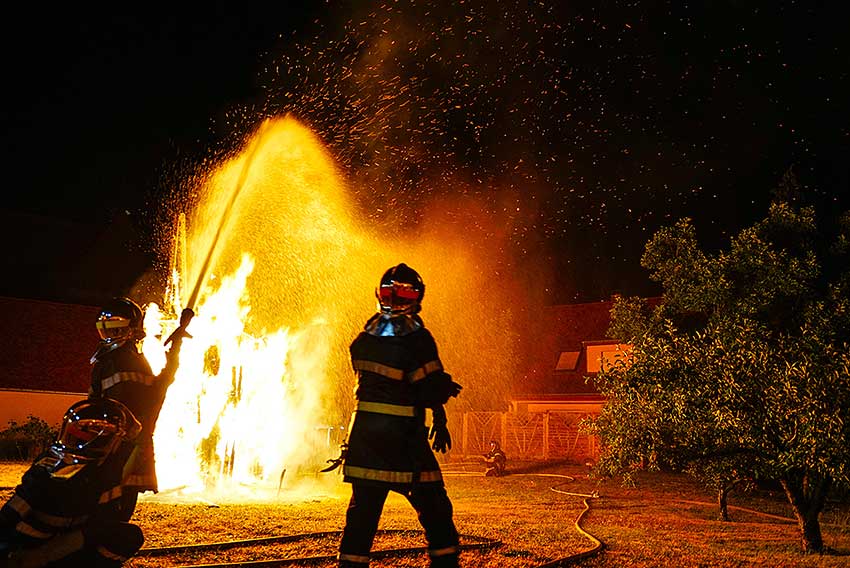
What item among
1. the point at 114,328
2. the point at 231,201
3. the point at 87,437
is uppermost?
the point at 231,201

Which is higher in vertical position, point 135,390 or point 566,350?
point 566,350

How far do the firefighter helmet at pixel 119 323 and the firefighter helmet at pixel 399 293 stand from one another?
262cm

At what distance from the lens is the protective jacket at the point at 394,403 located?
5.54m

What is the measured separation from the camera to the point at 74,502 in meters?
5.65

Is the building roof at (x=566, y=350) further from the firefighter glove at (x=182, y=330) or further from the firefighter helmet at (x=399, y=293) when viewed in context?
the firefighter helmet at (x=399, y=293)

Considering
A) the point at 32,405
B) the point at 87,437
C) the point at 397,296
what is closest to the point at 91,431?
the point at 87,437

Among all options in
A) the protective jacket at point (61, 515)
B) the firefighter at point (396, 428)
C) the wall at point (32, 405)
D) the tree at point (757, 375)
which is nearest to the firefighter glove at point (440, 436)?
the firefighter at point (396, 428)

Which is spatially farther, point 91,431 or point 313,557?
point 313,557

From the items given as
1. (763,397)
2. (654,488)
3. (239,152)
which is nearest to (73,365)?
(239,152)

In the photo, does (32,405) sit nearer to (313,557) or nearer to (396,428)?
(313,557)

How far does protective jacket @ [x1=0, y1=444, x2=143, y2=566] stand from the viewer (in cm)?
555

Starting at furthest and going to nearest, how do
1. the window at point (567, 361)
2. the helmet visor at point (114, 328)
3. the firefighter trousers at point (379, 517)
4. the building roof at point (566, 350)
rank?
the window at point (567, 361), the building roof at point (566, 350), the helmet visor at point (114, 328), the firefighter trousers at point (379, 517)

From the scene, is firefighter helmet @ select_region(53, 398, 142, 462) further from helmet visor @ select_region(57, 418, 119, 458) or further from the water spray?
the water spray

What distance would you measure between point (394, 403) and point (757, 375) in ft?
22.7
